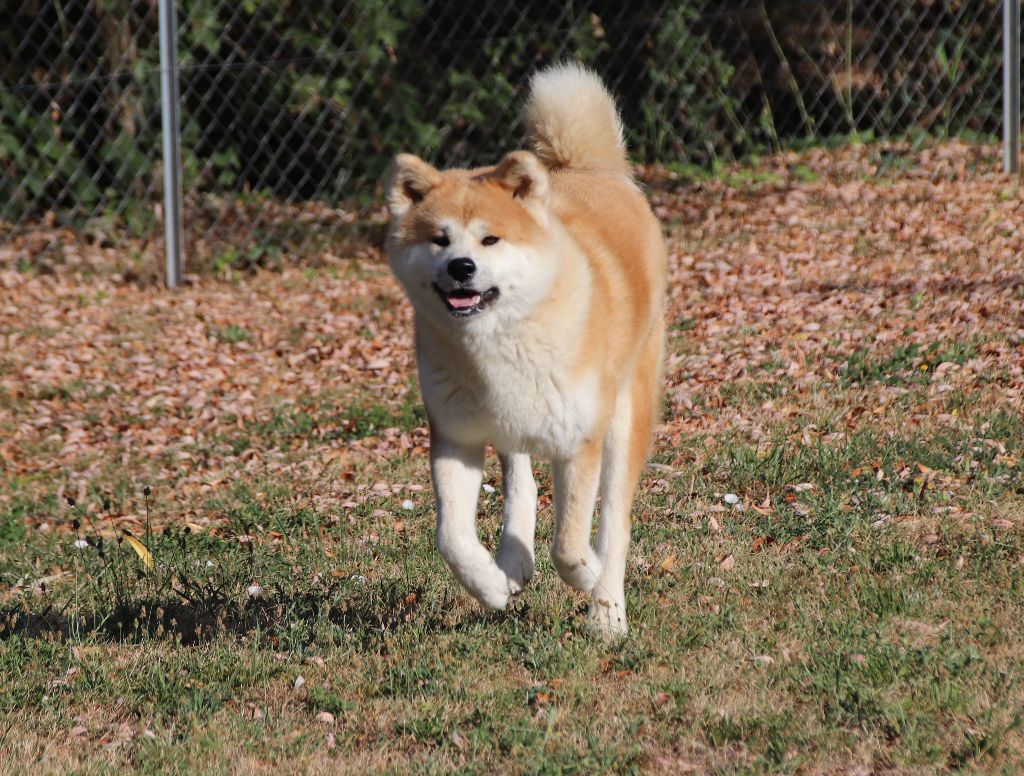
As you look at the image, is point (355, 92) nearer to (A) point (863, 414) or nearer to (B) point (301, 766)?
(A) point (863, 414)

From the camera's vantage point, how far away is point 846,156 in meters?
10.0

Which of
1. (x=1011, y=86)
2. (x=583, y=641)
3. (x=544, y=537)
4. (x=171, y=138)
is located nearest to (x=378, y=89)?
(x=171, y=138)

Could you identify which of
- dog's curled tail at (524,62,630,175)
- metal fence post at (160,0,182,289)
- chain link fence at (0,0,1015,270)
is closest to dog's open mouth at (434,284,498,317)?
dog's curled tail at (524,62,630,175)

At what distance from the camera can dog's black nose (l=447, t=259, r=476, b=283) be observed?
10.9 ft

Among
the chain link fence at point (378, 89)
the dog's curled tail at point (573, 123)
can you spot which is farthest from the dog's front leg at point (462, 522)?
the chain link fence at point (378, 89)

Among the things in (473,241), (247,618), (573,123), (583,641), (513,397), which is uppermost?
(573,123)

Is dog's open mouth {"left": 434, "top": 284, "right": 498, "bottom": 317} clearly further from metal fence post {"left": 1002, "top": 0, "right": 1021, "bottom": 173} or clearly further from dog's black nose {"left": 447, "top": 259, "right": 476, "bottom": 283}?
metal fence post {"left": 1002, "top": 0, "right": 1021, "bottom": 173}

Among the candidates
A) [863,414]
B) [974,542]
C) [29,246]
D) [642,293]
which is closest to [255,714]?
[642,293]

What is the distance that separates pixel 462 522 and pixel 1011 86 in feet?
22.8

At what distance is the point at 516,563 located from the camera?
3701 millimetres

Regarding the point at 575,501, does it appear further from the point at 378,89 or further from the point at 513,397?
the point at 378,89

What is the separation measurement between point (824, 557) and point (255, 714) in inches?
69.8

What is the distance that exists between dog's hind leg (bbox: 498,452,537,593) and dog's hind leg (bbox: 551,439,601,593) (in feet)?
0.43

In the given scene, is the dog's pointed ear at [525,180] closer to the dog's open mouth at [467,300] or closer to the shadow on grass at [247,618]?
the dog's open mouth at [467,300]
